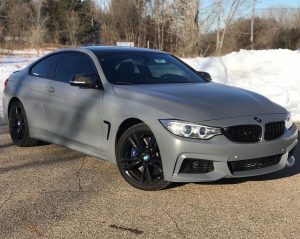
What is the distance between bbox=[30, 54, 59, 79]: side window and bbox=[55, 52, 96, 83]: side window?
0.13 meters

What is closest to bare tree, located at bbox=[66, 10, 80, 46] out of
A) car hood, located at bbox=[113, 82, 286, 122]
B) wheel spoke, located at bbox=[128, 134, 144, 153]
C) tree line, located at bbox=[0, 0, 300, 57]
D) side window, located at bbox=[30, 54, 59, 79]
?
tree line, located at bbox=[0, 0, 300, 57]

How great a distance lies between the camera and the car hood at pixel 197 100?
4973 mm

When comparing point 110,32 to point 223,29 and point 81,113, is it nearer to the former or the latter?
point 223,29

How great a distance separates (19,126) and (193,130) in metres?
3.38

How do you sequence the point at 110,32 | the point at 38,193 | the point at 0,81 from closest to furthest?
the point at 38,193 → the point at 0,81 → the point at 110,32

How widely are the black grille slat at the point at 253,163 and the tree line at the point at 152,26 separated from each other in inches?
897

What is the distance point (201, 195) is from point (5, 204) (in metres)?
1.87

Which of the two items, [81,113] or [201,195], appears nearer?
[201,195]

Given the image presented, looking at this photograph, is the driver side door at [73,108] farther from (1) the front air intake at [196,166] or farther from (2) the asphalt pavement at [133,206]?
(1) the front air intake at [196,166]

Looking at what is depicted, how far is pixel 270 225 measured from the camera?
4262mm

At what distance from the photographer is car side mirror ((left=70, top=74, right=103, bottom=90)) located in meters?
5.81

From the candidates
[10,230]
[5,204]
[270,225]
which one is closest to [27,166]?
[5,204]

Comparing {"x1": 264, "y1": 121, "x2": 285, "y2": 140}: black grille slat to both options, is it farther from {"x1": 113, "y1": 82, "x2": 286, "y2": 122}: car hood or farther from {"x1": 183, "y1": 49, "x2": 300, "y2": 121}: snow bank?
{"x1": 183, "y1": 49, "x2": 300, "y2": 121}: snow bank

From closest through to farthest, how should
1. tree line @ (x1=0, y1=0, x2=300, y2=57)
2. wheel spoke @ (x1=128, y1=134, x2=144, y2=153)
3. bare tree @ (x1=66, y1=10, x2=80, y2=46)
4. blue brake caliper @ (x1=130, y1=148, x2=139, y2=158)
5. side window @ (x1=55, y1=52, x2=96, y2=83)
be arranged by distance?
wheel spoke @ (x1=128, y1=134, x2=144, y2=153), blue brake caliper @ (x1=130, y1=148, x2=139, y2=158), side window @ (x1=55, y1=52, x2=96, y2=83), tree line @ (x1=0, y1=0, x2=300, y2=57), bare tree @ (x1=66, y1=10, x2=80, y2=46)
